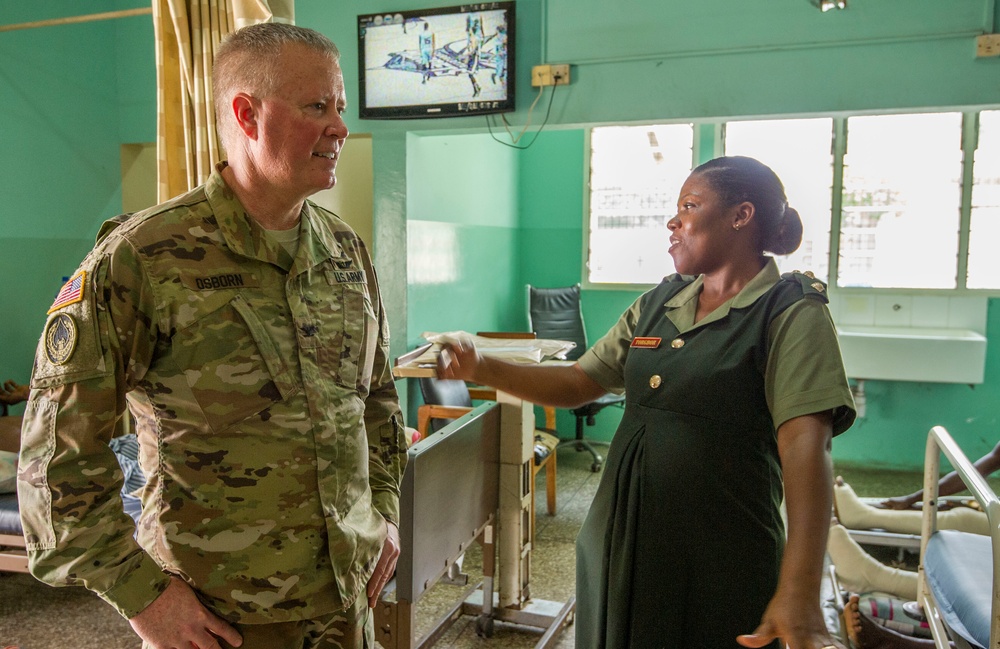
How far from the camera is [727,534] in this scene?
1.29 m

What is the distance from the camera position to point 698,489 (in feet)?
4.27

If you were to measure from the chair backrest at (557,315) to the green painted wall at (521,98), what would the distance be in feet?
1.39

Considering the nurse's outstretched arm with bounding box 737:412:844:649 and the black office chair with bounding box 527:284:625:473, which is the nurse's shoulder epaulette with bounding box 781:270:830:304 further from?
the black office chair with bounding box 527:284:625:473

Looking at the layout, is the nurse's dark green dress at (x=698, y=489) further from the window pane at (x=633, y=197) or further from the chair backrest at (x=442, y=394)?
the window pane at (x=633, y=197)

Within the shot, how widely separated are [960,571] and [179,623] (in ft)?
6.12

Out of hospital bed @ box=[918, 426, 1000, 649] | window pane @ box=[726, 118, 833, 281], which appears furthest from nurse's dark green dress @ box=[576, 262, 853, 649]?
window pane @ box=[726, 118, 833, 281]

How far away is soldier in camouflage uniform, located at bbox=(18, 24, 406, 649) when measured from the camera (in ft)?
3.23

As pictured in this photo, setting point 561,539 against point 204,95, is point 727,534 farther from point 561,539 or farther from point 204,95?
point 561,539

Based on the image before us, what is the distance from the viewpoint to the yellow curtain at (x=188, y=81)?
2367 mm

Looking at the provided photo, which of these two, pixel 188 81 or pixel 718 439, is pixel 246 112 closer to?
pixel 718 439

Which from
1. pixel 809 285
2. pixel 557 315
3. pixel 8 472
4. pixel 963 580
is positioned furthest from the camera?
pixel 557 315

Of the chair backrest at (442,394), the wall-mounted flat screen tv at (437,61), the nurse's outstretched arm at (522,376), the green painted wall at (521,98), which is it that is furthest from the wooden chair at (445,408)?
the nurse's outstretched arm at (522,376)

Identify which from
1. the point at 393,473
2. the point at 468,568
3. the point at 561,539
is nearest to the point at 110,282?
the point at 393,473

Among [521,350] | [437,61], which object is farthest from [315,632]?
[437,61]
